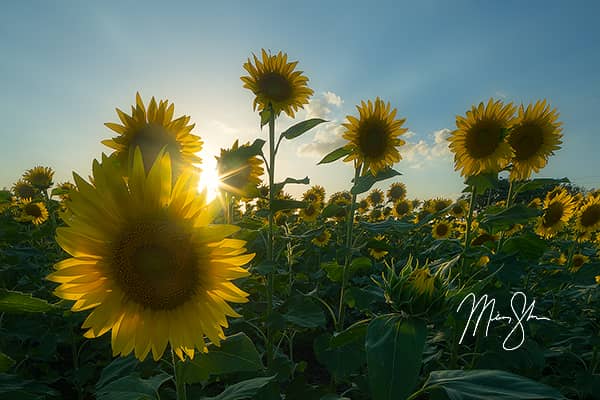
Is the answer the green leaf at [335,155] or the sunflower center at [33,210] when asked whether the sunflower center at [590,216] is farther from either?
the sunflower center at [33,210]

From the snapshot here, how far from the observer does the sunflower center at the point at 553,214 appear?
15.3 feet

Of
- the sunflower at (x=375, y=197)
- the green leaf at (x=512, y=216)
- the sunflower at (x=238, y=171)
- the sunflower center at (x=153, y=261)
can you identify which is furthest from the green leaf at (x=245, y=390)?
the sunflower at (x=375, y=197)

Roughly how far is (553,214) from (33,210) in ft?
29.9

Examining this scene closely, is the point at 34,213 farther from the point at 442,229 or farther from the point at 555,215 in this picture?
the point at 555,215

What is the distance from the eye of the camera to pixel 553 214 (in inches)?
184

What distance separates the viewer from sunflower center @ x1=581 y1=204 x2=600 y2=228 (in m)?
4.94

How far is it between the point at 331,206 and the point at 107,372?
5.81ft

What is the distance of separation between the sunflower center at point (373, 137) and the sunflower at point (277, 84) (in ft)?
2.16

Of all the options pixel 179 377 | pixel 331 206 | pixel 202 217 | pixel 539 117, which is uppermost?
pixel 539 117

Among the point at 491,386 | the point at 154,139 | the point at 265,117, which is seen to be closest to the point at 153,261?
the point at 154,139

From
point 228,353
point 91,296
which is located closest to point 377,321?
point 228,353

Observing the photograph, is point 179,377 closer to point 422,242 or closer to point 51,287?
point 51,287

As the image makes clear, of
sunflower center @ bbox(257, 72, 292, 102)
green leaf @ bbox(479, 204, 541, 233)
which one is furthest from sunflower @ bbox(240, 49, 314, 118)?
green leaf @ bbox(479, 204, 541, 233)

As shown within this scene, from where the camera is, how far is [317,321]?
7.52ft
